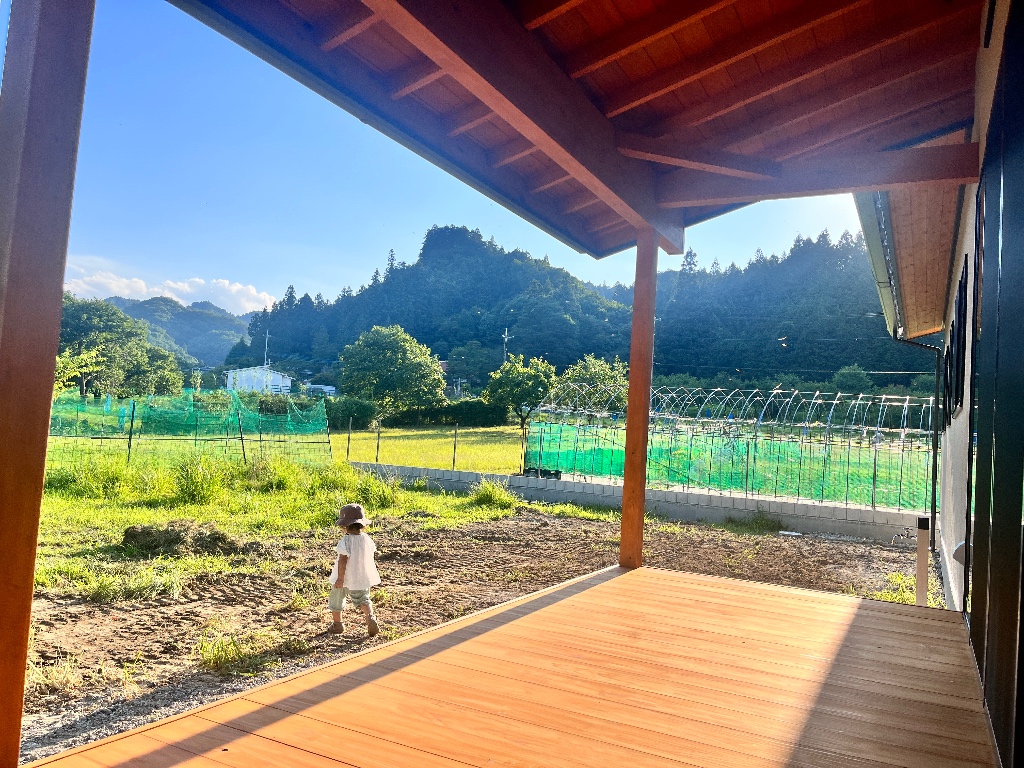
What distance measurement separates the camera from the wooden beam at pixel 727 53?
2.37 metres

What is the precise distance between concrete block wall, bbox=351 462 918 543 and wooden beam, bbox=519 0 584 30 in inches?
248

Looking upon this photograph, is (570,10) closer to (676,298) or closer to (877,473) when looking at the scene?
(877,473)

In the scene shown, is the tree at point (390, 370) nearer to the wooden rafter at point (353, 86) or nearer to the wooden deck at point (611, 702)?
the wooden rafter at point (353, 86)

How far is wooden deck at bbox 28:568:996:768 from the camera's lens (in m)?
1.52

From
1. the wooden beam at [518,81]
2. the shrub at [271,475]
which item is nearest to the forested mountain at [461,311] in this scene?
the shrub at [271,475]

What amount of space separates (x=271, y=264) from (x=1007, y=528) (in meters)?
113

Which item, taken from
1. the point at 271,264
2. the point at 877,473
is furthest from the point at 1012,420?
the point at 271,264

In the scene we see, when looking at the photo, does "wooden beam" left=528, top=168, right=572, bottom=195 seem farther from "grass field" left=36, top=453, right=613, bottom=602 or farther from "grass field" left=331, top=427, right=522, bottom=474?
"grass field" left=331, top=427, right=522, bottom=474

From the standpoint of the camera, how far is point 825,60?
2695 millimetres

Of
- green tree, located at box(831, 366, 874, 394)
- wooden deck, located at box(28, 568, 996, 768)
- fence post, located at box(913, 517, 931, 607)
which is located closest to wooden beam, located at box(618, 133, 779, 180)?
wooden deck, located at box(28, 568, 996, 768)

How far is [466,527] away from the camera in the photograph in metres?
8.05

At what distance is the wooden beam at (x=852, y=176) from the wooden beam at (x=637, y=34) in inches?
43.5

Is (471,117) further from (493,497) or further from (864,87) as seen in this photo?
(493,497)

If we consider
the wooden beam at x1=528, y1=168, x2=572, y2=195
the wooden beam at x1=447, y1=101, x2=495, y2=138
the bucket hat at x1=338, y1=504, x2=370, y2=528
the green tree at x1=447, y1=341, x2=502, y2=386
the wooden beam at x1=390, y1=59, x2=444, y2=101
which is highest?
the green tree at x1=447, y1=341, x2=502, y2=386
